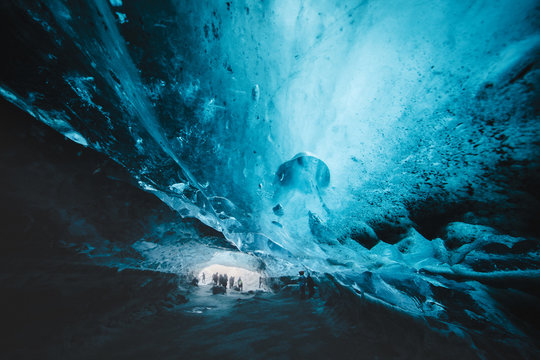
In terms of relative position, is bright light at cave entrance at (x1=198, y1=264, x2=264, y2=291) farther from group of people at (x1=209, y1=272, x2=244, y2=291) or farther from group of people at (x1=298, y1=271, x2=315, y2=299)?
group of people at (x1=298, y1=271, x2=315, y2=299)

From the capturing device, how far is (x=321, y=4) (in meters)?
1.77

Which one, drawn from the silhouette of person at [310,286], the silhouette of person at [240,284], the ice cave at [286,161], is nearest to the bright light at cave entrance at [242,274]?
the silhouette of person at [240,284]

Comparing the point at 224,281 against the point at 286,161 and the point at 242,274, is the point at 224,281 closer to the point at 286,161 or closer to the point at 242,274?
the point at 242,274

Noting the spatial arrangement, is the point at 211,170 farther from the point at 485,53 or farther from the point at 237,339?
the point at 237,339

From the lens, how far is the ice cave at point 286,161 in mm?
1613

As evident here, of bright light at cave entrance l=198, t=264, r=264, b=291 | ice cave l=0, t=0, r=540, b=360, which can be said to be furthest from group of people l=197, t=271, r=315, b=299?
ice cave l=0, t=0, r=540, b=360

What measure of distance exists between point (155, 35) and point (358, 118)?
2.47 meters

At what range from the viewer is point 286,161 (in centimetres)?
284

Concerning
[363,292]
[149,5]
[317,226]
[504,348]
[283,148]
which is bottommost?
[504,348]

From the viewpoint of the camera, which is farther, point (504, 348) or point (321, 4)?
point (504, 348)

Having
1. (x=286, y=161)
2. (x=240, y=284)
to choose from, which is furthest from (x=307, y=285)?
(x=286, y=161)

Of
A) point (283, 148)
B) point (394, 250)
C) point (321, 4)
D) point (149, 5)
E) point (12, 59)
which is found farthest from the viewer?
point (394, 250)

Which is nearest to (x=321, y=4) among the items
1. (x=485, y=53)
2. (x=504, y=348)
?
(x=485, y=53)

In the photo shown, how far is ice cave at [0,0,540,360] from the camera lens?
161 centimetres
